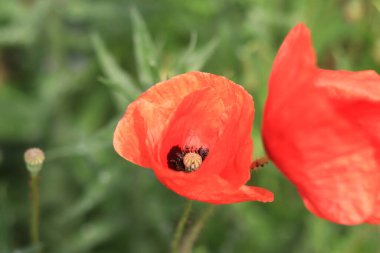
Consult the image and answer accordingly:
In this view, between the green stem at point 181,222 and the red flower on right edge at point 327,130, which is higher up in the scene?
the red flower on right edge at point 327,130

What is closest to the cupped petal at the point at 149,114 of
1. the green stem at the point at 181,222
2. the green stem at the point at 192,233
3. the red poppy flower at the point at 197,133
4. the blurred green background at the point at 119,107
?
the red poppy flower at the point at 197,133

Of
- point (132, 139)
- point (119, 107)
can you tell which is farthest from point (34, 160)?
point (119, 107)

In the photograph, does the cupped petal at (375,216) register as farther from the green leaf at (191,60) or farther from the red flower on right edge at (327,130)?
the green leaf at (191,60)

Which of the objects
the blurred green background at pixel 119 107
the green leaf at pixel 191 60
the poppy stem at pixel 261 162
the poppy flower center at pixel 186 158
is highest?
the poppy stem at pixel 261 162

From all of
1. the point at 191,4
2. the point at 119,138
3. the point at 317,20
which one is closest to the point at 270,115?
the point at 119,138

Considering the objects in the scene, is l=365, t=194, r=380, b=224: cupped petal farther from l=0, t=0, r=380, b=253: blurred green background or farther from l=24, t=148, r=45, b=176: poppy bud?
l=0, t=0, r=380, b=253: blurred green background

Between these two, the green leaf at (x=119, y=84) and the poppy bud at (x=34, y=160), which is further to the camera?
the green leaf at (x=119, y=84)

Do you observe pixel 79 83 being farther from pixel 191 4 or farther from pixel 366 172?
pixel 366 172
